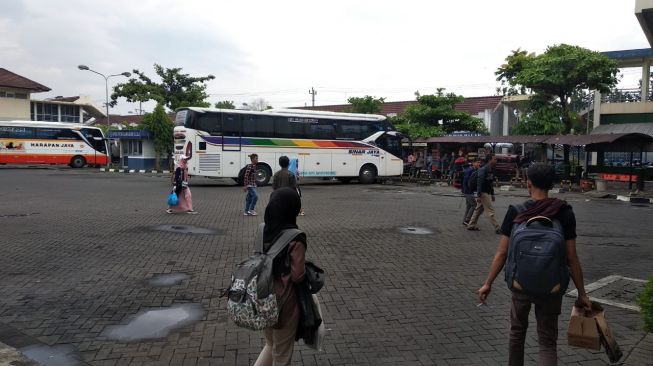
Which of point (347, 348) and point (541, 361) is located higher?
point (541, 361)

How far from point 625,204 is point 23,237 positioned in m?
17.4

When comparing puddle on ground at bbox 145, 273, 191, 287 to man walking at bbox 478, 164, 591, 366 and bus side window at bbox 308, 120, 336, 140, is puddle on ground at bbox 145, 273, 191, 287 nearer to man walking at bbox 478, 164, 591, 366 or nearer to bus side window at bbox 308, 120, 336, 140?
man walking at bbox 478, 164, 591, 366

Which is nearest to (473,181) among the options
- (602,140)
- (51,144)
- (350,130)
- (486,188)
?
(486,188)

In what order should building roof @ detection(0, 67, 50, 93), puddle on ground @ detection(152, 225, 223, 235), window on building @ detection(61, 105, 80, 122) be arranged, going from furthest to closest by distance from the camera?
1. window on building @ detection(61, 105, 80, 122)
2. building roof @ detection(0, 67, 50, 93)
3. puddle on ground @ detection(152, 225, 223, 235)

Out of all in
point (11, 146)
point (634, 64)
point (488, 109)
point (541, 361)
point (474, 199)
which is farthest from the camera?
point (488, 109)

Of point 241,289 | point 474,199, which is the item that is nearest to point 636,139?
point 474,199

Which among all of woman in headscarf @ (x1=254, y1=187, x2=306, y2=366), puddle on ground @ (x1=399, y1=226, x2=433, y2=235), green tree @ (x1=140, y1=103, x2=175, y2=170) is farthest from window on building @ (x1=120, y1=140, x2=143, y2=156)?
woman in headscarf @ (x1=254, y1=187, x2=306, y2=366)

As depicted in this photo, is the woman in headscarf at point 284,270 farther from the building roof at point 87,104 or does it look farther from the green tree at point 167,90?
the building roof at point 87,104

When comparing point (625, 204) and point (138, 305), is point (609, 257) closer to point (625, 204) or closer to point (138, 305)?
point (138, 305)

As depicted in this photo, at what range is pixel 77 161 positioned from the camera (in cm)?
3681

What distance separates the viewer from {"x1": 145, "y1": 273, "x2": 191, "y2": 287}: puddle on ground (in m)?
6.25

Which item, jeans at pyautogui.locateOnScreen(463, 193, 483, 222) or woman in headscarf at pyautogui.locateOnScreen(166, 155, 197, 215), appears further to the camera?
woman in headscarf at pyautogui.locateOnScreen(166, 155, 197, 215)

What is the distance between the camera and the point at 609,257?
8211 millimetres

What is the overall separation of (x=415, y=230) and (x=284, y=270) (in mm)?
7698
